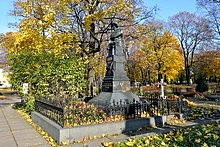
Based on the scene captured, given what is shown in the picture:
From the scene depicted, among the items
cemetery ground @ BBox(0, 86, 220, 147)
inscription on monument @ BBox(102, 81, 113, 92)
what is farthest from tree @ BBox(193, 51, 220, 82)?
cemetery ground @ BBox(0, 86, 220, 147)

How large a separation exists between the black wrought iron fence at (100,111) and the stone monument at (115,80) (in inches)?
36.3

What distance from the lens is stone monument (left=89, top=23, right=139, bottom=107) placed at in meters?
9.67

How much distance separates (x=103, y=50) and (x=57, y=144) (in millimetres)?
22103

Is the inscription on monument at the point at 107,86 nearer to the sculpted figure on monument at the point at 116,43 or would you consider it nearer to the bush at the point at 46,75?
the sculpted figure on monument at the point at 116,43

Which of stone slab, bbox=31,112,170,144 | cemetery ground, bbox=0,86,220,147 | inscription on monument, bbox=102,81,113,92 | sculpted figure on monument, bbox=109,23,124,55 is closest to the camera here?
cemetery ground, bbox=0,86,220,147

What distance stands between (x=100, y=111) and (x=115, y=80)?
211 centimetres

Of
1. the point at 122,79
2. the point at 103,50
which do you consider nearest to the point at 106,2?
the point at 122,79

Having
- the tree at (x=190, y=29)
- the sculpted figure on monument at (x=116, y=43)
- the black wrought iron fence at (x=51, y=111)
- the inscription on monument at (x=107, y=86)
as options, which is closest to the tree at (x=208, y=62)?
the tree at (x=190, y=29)

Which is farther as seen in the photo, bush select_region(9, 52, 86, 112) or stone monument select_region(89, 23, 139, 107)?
bush select_region(9, 52, 86, 112)

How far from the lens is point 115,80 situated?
987 centimetres

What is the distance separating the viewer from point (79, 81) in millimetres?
13047

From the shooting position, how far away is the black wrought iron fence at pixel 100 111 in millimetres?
7210

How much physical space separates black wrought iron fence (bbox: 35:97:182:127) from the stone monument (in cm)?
92

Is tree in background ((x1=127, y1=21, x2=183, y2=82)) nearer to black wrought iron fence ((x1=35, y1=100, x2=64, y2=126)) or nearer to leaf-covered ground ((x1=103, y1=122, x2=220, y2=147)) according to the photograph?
black wrought iron fence ((x1=35, y1=100, x2=64, y2=126))
